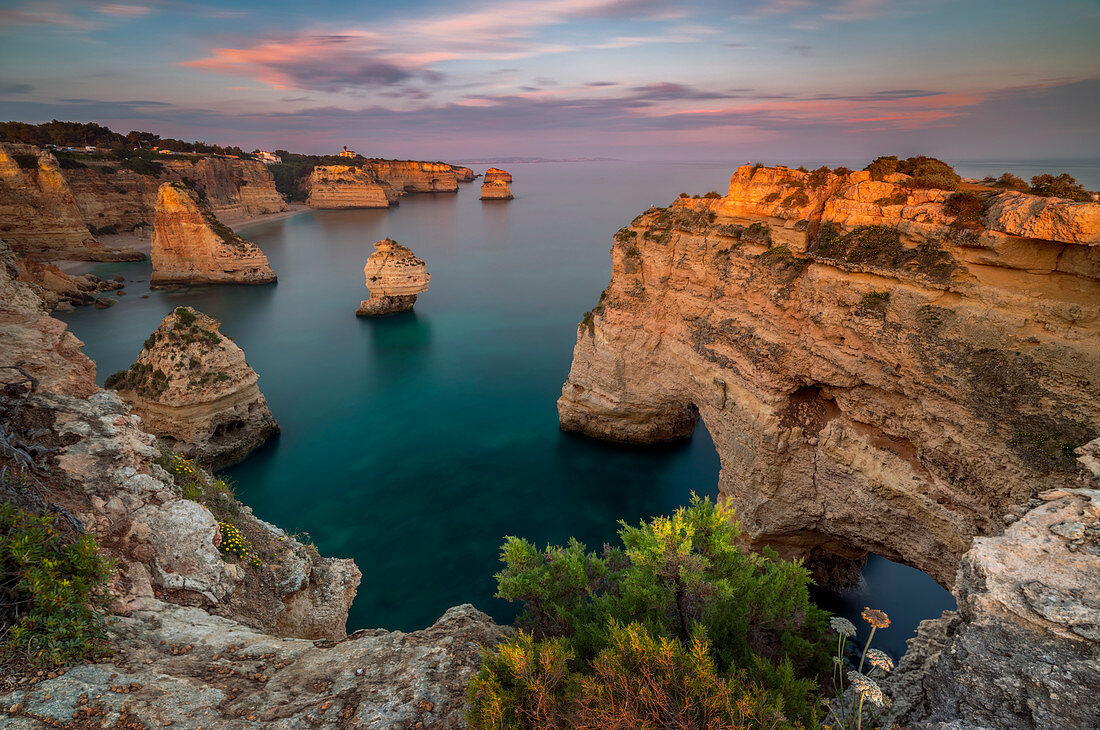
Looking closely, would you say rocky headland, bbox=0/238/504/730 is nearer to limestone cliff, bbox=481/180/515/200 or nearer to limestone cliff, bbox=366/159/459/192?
limestone cliff, bbox=481/180/515/200

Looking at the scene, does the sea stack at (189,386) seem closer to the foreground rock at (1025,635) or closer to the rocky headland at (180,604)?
the rocky headland at (180,604)

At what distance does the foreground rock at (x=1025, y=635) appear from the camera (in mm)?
4840

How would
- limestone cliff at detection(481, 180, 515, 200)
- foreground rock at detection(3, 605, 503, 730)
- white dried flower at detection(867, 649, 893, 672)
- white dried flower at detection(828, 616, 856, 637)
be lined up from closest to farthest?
white dried flower at detection(867, 649, 893, 672) < foreground rock at detection(3, 605, 503, 730) < white dried flower at detection(828, 616, 856, 637) < limestone cliff at detection(481, 180, 515, 200)

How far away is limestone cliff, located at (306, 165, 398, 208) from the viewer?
402ft

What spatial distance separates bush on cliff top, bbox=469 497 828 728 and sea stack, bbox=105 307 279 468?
2043 cm

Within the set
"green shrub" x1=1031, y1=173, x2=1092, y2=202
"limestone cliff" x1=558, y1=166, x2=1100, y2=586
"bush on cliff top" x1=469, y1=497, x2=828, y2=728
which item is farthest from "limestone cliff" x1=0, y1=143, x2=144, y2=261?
"green shrub" x1=1031, y1=173, x2=1092, y2=202

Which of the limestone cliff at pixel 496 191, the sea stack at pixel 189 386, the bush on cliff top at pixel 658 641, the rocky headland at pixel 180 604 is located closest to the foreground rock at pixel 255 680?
the rocky headland at pixel 180 604

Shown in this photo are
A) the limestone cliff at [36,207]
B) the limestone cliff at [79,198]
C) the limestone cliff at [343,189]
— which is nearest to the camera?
the limestone cliff at [36,207]

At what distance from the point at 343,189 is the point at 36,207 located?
75679 mm

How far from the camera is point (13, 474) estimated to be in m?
7.47

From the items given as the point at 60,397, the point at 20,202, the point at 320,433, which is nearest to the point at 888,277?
the point at 60,397

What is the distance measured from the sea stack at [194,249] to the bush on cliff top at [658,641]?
58483 millimetres

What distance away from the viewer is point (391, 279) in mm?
43438

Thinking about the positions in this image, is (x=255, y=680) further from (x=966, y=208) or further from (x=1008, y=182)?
(x=1008, y=182)
